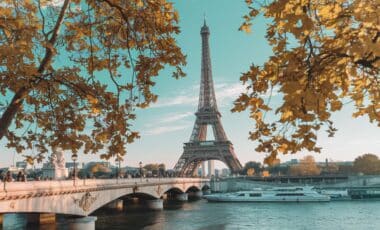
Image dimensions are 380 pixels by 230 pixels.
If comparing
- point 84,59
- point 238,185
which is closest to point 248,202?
point 238,185

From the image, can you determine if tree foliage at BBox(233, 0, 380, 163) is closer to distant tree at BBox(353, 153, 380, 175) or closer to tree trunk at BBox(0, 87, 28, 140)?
tree trunk at BBox(0, 87, 28, 140)

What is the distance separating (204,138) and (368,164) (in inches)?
1937

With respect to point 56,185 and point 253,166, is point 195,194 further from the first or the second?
point 56,185

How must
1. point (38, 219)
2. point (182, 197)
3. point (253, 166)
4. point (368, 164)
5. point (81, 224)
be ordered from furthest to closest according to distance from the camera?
1. point (253, 166)
2. point (368, 164)
3. point (182, 197)
4. point (38, 219)
5. point (81, 224)

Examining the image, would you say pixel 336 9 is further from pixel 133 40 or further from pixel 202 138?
pixel 202 138

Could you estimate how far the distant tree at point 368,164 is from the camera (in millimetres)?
109031

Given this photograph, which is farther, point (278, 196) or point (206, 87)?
point (206, 87)

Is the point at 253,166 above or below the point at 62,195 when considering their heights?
above

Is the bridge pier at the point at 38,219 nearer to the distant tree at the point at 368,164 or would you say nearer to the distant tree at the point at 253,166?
the distant tree at the point at 368,164

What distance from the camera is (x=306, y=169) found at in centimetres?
11325

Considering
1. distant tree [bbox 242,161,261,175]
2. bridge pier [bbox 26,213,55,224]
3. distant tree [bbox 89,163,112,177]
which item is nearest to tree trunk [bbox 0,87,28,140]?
bridge pier [bbox 26,213,55,224]

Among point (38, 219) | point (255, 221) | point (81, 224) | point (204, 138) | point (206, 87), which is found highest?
point (206, 87)

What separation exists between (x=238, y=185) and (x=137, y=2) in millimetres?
86507

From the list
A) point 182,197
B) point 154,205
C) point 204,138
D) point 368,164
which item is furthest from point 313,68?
point 368,164
